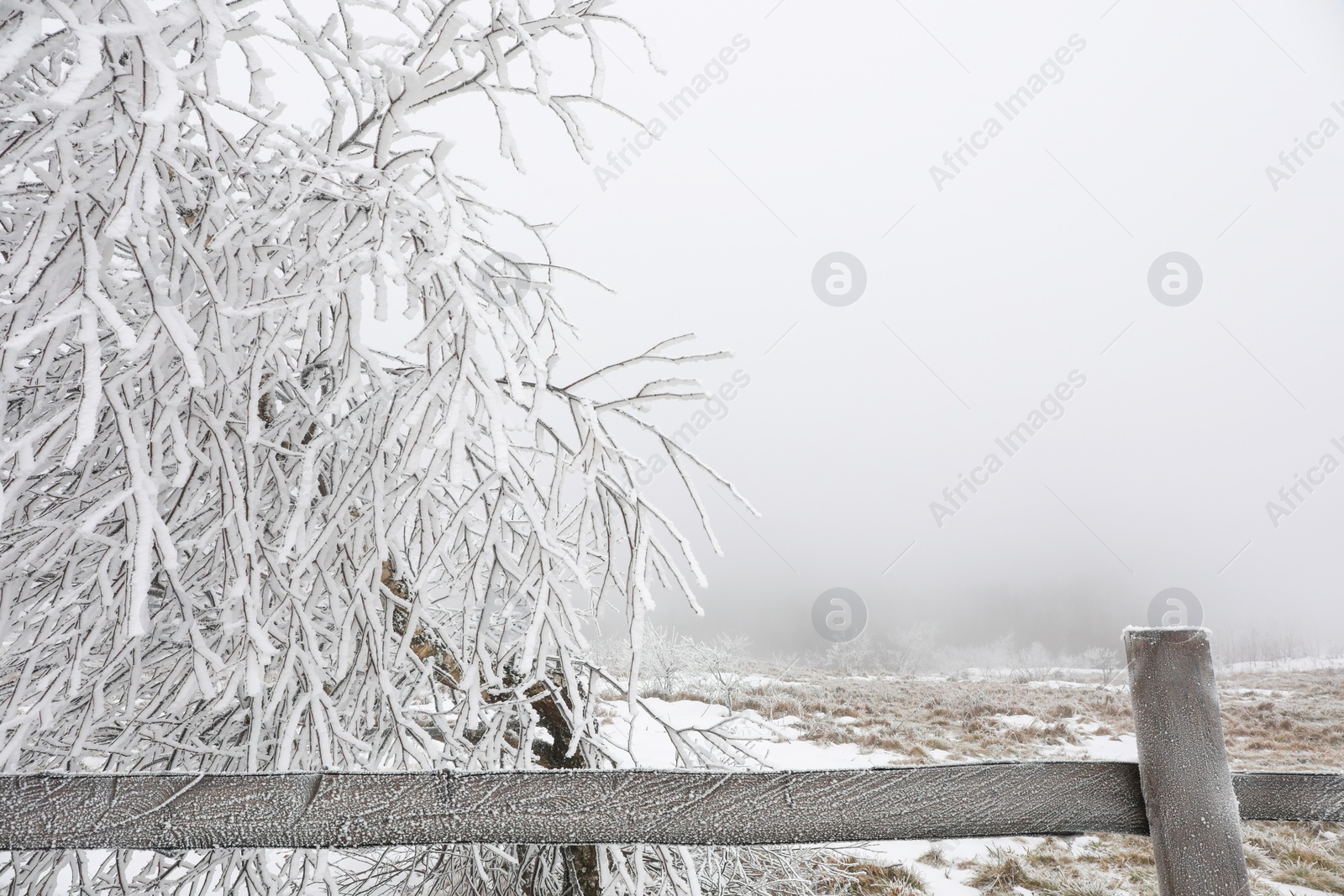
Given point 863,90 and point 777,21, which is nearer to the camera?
point 863,90

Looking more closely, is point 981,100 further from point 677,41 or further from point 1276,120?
point 677,41

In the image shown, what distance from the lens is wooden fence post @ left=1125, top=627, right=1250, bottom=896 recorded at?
3.25 ft

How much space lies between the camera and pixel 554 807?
3.15 feet

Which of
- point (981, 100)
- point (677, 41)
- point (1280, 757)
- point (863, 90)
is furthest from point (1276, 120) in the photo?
point (1280, 757)

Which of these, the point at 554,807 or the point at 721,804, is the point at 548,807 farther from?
the point at 721,804

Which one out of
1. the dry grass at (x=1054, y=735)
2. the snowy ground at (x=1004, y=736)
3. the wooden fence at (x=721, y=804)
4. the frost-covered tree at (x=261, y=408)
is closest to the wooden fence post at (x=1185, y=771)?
the wooden fence at (x=721, y=804)

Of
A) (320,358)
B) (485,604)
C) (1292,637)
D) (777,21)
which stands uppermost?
(777,21)

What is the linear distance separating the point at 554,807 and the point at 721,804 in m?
0.26

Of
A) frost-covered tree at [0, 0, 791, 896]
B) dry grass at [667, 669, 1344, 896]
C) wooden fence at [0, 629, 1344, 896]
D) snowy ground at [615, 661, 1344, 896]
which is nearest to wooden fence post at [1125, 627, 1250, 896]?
wooden fence at [0, 629, 1344, 896]

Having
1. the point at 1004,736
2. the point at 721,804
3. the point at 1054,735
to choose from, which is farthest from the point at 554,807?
the point at 1054,735

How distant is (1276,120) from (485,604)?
143700 millimetres

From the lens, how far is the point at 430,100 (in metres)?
1.56

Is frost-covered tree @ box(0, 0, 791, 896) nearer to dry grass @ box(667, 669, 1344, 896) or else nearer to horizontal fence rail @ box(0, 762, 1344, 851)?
horizontal fence rail @ box(0, 762, 1344, 851)

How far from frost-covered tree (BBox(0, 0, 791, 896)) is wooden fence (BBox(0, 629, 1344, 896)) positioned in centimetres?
23
